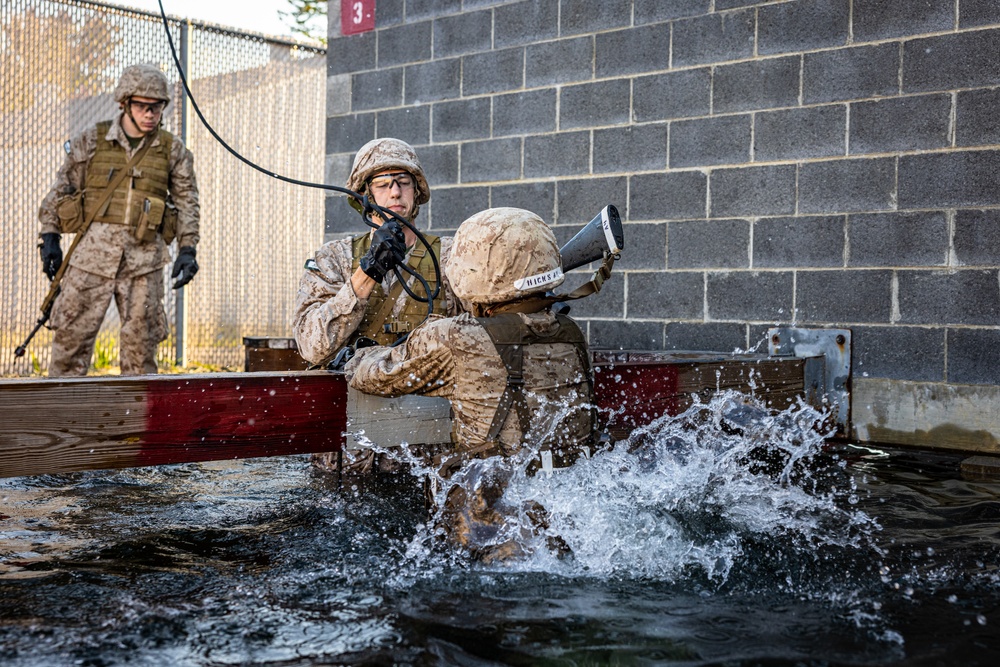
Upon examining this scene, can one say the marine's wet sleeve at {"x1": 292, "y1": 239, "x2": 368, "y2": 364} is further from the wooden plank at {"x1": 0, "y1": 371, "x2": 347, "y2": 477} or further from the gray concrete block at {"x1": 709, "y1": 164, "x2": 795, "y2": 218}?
the gray concrete block at {"x1": 709, "y1": 164, "x2": 795, "y2": 218}

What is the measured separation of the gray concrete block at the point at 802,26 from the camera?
5.35m

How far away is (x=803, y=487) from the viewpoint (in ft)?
14.1

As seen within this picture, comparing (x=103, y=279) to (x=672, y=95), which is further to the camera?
(x=103, y=279)

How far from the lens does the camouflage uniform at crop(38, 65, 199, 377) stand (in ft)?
21.6

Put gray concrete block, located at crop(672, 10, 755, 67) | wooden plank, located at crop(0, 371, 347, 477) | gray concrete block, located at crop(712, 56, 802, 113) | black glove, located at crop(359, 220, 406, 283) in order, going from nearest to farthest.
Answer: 1. wooden plank, located at crop(0, 371, 347, 477)
2. black glove, located at crop(359, 220, 406, 283)
3. gray concrete block, located at crop(712, 56, 802, 113)
4. gray concrete block, located at crop(672, 10, 755, 67)

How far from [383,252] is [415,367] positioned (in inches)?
19.6

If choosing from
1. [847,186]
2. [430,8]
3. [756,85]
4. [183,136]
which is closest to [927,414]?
[847,186]

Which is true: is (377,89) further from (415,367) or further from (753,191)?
(415,367)

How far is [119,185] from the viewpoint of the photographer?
662cm

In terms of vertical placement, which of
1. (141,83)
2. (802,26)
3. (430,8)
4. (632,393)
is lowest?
(632,393)

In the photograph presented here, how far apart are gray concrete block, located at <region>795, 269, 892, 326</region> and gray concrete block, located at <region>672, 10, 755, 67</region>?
1305mm

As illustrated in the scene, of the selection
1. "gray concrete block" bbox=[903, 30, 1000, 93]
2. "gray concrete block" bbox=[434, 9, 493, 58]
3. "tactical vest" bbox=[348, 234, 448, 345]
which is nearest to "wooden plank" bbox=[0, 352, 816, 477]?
"tactical vest" bbox=[348, 234, 448, 345]

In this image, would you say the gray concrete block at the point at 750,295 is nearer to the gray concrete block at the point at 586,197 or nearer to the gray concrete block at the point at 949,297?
the gray concrete block at the point at 949,297

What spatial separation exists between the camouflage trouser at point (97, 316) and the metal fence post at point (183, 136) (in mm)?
2480
